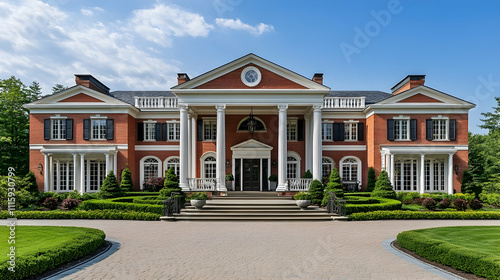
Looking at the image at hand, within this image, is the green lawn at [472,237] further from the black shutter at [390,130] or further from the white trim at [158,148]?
the white trim at [158,148]

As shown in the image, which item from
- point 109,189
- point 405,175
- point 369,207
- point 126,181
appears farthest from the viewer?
point 405,175

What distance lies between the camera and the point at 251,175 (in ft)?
97.4

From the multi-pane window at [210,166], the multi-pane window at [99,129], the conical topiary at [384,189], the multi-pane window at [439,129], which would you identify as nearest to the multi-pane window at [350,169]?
the conical topiary at [384,189]

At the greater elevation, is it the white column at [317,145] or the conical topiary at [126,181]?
the white column at [317,145]

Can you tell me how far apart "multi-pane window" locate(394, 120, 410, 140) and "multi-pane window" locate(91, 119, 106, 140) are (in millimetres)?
24989

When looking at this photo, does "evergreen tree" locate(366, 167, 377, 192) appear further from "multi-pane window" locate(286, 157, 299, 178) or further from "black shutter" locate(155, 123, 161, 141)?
"black shutter" locate(155, 123, 161, 141)

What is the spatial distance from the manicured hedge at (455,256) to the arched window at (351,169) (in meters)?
20.4

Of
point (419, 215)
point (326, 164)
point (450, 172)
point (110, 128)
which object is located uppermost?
point (110, 128)

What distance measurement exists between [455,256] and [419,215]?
10579mm

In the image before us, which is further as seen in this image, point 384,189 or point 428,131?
point 428,131

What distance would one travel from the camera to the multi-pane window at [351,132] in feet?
103

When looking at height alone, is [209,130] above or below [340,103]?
below

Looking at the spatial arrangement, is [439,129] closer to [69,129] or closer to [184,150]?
[184,150]

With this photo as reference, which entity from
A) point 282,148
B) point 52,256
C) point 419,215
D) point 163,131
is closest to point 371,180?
point 282,148
